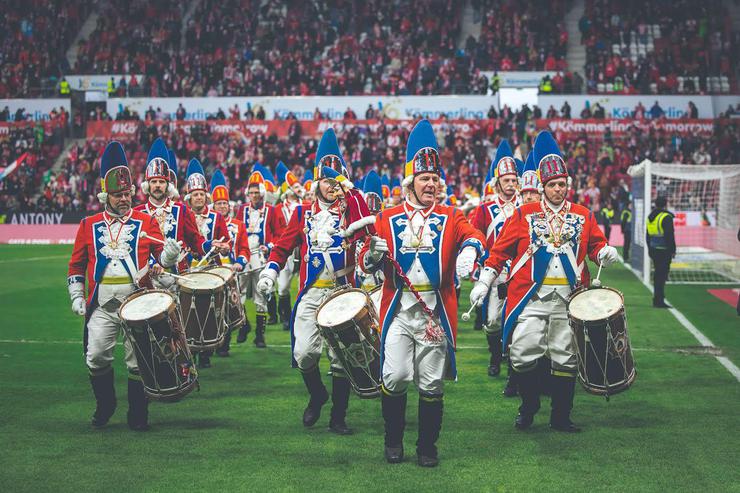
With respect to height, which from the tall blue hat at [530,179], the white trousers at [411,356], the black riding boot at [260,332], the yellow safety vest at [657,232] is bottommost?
the black riding boot at [260,332]

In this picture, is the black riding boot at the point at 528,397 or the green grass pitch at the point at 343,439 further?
the black riding boot at the point at 528,397

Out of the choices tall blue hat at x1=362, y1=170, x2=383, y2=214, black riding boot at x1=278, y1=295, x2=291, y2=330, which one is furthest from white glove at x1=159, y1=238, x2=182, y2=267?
black riding boot at x1=278, y1=295, x2=291, y2=330

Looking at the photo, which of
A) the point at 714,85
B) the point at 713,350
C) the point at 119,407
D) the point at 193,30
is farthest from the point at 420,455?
the point at 193,30

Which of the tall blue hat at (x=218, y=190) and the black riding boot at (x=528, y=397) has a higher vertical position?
the tall blue hat at (x=218, y=190)

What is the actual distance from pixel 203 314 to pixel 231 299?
508 millimetres

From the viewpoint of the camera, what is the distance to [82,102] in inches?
1591

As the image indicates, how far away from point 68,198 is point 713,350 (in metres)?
28.6

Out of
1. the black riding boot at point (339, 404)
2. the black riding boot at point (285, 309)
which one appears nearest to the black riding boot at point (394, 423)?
the black riding boot at point (339, 404)

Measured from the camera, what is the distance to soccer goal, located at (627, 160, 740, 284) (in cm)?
2148

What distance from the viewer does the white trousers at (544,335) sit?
7.76 metres

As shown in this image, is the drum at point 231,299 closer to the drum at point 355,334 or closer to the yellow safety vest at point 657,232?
the drum at point 355,334

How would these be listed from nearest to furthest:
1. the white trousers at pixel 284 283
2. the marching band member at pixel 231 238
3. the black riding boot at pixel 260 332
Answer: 1. the marching band member at pixel 231 238
2. the black riding boot at pixel 260 332
3. the white trousers at pixel 284 283

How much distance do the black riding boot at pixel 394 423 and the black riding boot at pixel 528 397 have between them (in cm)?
142

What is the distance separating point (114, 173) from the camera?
8219mm
